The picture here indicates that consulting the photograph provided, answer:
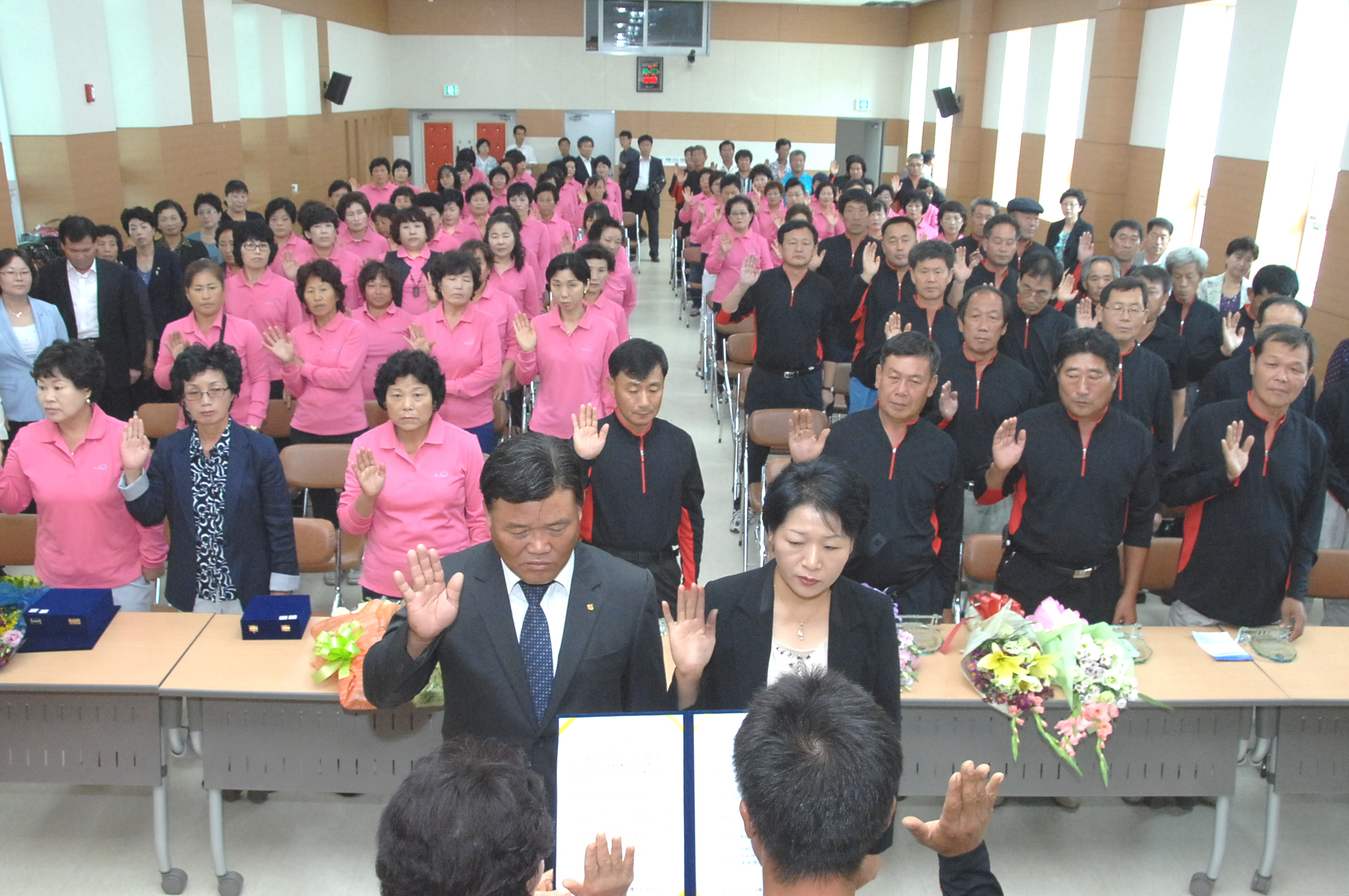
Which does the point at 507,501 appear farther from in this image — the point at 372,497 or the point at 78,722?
the point at 78,722

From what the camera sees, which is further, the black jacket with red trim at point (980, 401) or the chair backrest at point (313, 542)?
the black jacket with red trim at point (980, 401)

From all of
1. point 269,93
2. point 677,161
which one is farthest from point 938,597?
point 677,161

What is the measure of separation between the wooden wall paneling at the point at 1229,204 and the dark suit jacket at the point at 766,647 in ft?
24.1

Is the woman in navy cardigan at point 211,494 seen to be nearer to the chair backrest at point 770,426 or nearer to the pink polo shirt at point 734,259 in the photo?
the chair backrest at point 770,426

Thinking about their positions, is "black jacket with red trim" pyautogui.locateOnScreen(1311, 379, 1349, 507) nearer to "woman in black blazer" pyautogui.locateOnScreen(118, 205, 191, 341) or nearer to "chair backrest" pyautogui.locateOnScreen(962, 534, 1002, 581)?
"chair backrest" pyautogui.locateOnScreen(962, 534, 1002, 581)

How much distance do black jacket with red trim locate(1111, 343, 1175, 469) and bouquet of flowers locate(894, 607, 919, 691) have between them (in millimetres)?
1854

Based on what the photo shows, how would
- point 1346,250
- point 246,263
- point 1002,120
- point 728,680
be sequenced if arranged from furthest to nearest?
1. point 1002,120
2. point 1346,250
3. point 246,263
4. point 728,680

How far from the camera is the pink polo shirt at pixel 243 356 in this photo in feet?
17.0

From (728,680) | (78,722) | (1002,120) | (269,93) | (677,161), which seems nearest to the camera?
(728,680)

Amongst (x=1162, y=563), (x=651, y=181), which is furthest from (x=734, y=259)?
(x=651, y=181)

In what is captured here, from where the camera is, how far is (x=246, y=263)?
19.7ft

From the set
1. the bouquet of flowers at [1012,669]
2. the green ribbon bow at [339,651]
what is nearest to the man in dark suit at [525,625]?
the green ribbon bow at [339,651]

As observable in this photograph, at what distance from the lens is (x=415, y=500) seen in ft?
12.1

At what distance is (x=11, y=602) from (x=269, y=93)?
10.9 metres
